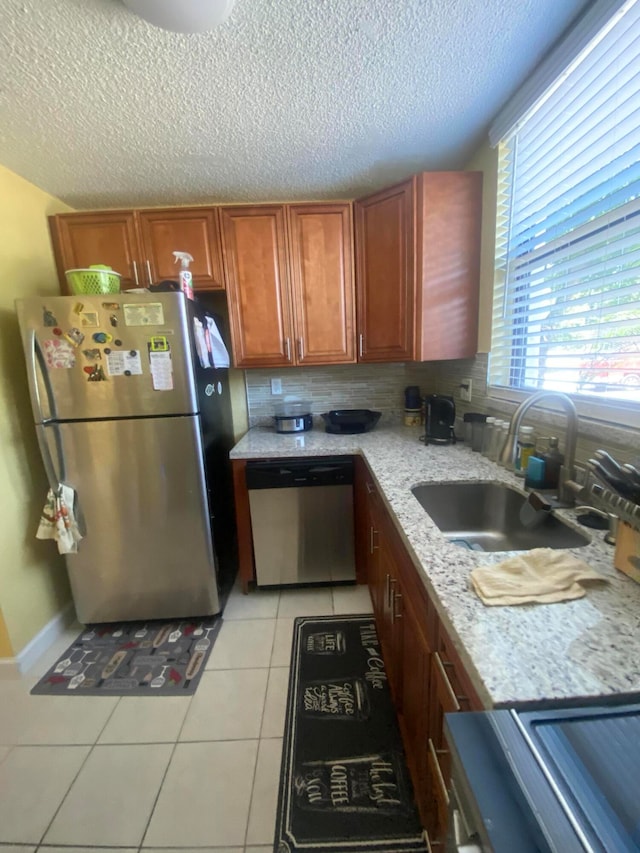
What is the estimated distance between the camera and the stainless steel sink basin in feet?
4.19

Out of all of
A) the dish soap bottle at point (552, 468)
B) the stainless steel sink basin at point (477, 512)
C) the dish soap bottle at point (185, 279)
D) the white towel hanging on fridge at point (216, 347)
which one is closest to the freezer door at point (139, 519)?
the white towel hanging on fridge at point (216, 347)

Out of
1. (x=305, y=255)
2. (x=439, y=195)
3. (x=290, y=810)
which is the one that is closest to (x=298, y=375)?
(x=305, y=255)

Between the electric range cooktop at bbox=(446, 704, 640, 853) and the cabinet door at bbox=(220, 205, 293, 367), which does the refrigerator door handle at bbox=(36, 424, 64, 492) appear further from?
the electric range cooktop at bbox=(446, 704, 640, 853)

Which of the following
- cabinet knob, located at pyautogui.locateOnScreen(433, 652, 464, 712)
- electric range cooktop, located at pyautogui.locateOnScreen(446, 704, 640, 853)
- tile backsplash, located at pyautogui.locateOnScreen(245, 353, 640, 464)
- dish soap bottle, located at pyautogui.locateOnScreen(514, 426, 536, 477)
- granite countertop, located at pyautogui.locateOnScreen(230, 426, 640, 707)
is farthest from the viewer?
tile backsplash, located at pyautogui.locateOnScreen(245, 353, 640, 464)

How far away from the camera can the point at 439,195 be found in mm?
1742

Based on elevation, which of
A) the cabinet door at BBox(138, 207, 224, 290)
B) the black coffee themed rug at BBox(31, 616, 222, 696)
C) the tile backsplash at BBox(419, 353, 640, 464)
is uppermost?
the cabinet door at BBox(138, 207, 224, 290)

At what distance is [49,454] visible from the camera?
1626 millimetres

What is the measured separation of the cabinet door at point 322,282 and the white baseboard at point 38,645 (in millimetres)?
1929

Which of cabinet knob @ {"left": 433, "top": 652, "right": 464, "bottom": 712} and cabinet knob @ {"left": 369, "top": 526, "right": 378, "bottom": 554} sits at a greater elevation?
cabinet knob @ {"left": 433, "top": 652, "right": 464, "bottom": 712}

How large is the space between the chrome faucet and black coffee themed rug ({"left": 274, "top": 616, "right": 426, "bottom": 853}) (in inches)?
42.1

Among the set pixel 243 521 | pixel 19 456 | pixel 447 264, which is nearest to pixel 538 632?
pixel 243 521

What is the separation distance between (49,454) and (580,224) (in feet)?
7.61

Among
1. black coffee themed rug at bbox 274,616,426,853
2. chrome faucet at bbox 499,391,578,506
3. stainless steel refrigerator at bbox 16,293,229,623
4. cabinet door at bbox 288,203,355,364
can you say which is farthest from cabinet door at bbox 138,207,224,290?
black coffee themed rug at bbox 274,616,426,853

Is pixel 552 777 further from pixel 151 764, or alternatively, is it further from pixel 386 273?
pixel 386 273
